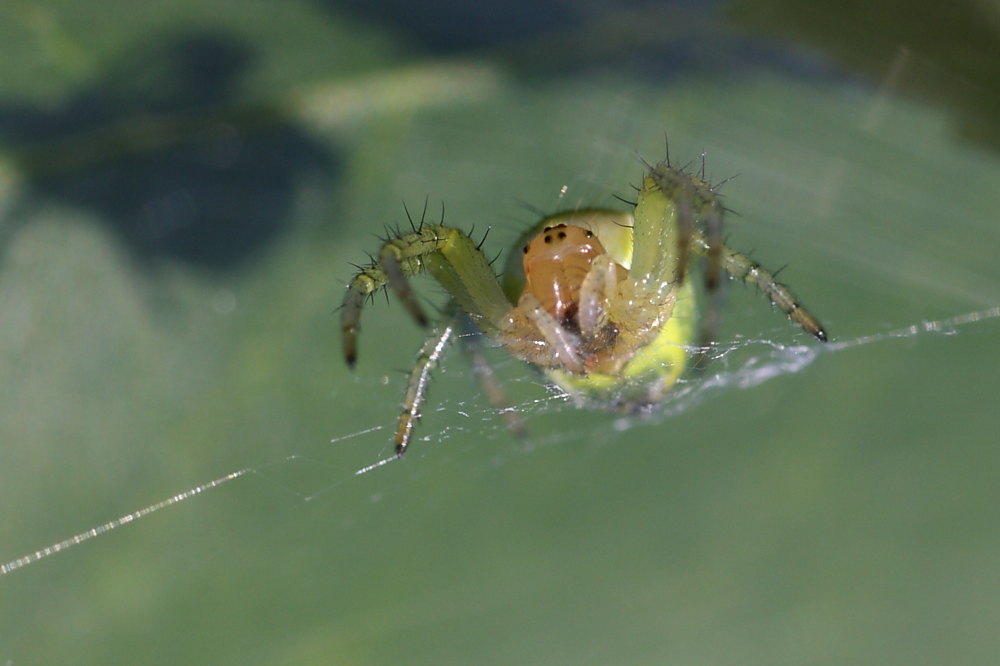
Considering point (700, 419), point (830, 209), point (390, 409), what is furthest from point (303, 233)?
point (830, 209)

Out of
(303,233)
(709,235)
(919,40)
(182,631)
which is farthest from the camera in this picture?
(303,233)

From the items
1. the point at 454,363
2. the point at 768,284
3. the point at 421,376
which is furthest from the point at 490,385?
the point at 768,284

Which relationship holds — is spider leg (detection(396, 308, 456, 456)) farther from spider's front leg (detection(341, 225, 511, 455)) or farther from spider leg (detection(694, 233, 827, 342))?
spider leg (detection(694, 233, 827, 342))

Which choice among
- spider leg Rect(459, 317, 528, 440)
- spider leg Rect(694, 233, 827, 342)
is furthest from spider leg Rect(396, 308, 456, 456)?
spider leg Rect(694, 233, 827, 342)

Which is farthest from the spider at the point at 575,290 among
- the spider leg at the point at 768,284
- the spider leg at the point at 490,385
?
the spider leg at the point at 490,385

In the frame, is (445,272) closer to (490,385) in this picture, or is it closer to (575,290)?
→ (575,290)

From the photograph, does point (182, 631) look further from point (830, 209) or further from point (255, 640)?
point (830, 209)
